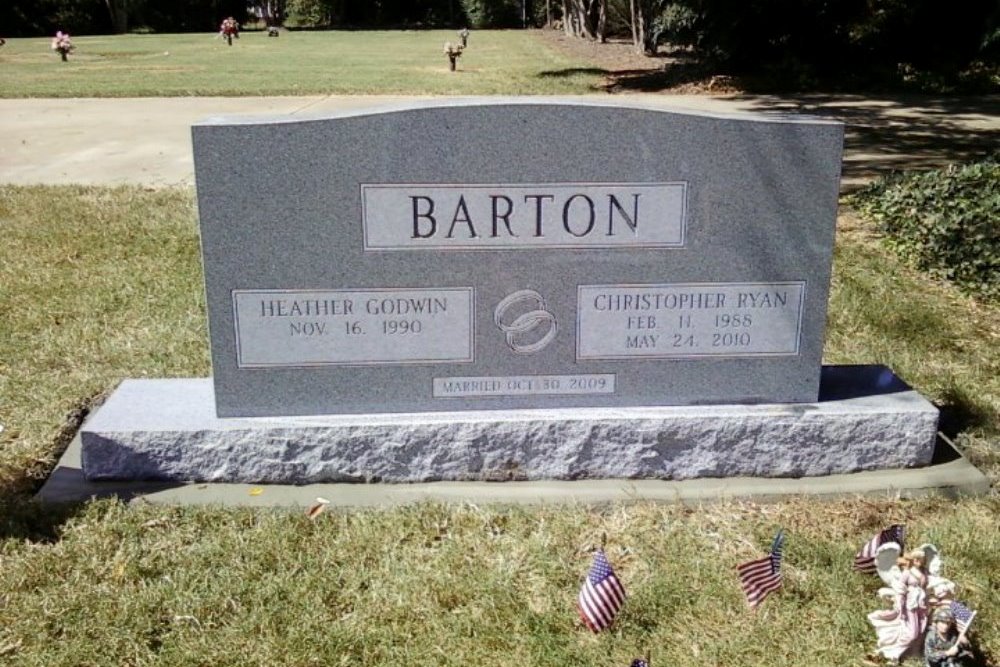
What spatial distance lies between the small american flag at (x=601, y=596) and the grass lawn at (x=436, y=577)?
0.07 m

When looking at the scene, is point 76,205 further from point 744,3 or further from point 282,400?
point 744,3

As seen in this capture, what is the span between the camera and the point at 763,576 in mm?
2953

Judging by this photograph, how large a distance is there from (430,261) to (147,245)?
4504 millimetres

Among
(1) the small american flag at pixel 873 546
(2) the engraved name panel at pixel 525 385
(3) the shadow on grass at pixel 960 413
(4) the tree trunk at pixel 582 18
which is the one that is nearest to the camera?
(1) the small american flag at pixel 873 546

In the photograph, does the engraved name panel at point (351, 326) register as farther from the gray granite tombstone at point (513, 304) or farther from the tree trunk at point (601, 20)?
the tree trunk at point (601, 20)

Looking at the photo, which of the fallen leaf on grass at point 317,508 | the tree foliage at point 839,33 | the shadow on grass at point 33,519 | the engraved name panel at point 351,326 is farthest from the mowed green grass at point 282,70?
the shadow on grass at point 33,519

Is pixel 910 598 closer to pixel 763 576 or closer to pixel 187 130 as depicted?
pixel 763 576

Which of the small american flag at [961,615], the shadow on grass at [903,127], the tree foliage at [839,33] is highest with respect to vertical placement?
the tree foliage at [839,33]

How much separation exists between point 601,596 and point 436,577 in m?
0.61

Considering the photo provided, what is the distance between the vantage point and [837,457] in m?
3.89

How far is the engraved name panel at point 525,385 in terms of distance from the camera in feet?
12.5

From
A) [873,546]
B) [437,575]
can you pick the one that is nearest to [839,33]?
[873,546]

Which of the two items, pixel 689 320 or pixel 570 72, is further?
pixel 570 72

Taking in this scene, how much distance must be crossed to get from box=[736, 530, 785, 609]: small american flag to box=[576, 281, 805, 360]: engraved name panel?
1074 mm
